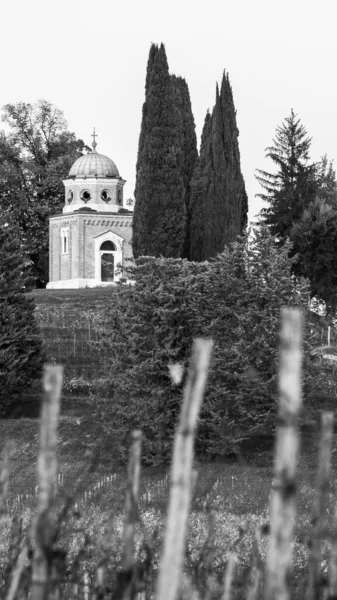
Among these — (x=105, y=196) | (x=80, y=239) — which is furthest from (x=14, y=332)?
(x=105, y=196)

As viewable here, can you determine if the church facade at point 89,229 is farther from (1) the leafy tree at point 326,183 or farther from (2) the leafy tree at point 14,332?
(2) the leafy tree at point 14,332

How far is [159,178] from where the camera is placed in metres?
48.2

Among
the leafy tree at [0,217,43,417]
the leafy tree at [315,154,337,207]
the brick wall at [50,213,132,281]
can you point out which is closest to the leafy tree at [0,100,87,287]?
the brick wall at [50,213,132,281]

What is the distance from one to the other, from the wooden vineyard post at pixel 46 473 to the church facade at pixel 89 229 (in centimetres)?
5941

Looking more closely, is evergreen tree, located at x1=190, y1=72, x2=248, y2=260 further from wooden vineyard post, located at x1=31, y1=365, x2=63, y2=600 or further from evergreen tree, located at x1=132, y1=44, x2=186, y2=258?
wooden vineyard post, located at x1=31, y1=365, x2=63, y2=600

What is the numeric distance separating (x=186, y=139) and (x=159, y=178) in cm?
526

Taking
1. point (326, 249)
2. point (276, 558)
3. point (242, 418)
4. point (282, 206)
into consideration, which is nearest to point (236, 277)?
point (242, 418)

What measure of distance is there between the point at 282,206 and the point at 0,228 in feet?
60.1

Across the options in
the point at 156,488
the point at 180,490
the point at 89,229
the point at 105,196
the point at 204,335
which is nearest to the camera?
the point at 180,490

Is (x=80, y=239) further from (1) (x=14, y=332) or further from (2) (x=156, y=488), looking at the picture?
(2) (x=156, y=488)

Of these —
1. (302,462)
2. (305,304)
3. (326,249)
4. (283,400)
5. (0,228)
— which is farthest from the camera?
(326,249)

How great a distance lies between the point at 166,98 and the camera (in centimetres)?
4856

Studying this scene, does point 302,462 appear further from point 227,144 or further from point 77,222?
point 77,222

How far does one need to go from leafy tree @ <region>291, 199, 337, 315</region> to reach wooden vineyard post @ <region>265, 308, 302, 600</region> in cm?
4308
